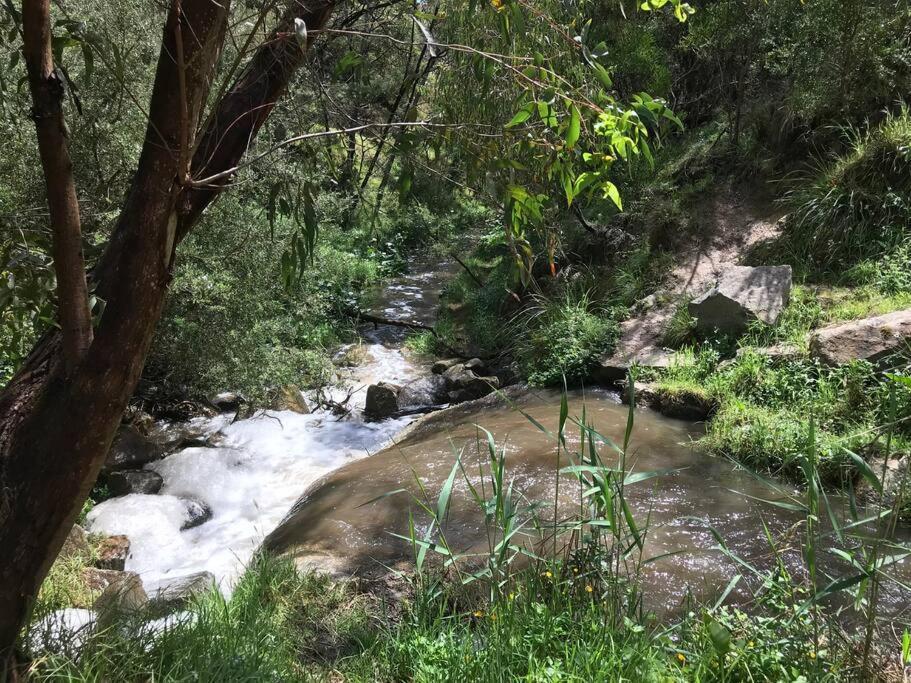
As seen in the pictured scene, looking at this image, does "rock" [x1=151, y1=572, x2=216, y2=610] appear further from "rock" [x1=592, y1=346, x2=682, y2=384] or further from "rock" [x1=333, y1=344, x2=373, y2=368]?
"rock" [x1=333, y1=344, x2=373, y2=368]

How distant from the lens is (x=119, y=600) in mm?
3268

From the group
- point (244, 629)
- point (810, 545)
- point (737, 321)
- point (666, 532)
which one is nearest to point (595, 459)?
point (810, 545)

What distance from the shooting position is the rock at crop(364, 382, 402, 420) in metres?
8.74

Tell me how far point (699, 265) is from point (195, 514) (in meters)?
6.91

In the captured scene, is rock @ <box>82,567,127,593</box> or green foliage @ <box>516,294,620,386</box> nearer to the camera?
rock @ <box>82,567,127,593</box>

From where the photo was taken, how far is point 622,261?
9.61 m

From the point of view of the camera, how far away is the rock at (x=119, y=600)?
274 centimetres

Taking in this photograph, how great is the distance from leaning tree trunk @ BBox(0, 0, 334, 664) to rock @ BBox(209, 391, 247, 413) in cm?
686

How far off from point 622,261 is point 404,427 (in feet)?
13.5

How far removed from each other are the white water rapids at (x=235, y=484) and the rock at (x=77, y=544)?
44cm

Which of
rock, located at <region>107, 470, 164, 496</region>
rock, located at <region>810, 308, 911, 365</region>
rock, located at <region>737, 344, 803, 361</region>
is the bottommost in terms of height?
rock, located at <region>107, 470, 164, 496</region>

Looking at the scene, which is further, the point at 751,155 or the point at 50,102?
the point at 751,155

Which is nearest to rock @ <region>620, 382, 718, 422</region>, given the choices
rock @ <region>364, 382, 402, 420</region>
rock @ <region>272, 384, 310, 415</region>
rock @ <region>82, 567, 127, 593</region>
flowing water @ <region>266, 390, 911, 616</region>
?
flowing water @ <region>266, 390, 911, 616</region>

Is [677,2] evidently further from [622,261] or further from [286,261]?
[622,261]
